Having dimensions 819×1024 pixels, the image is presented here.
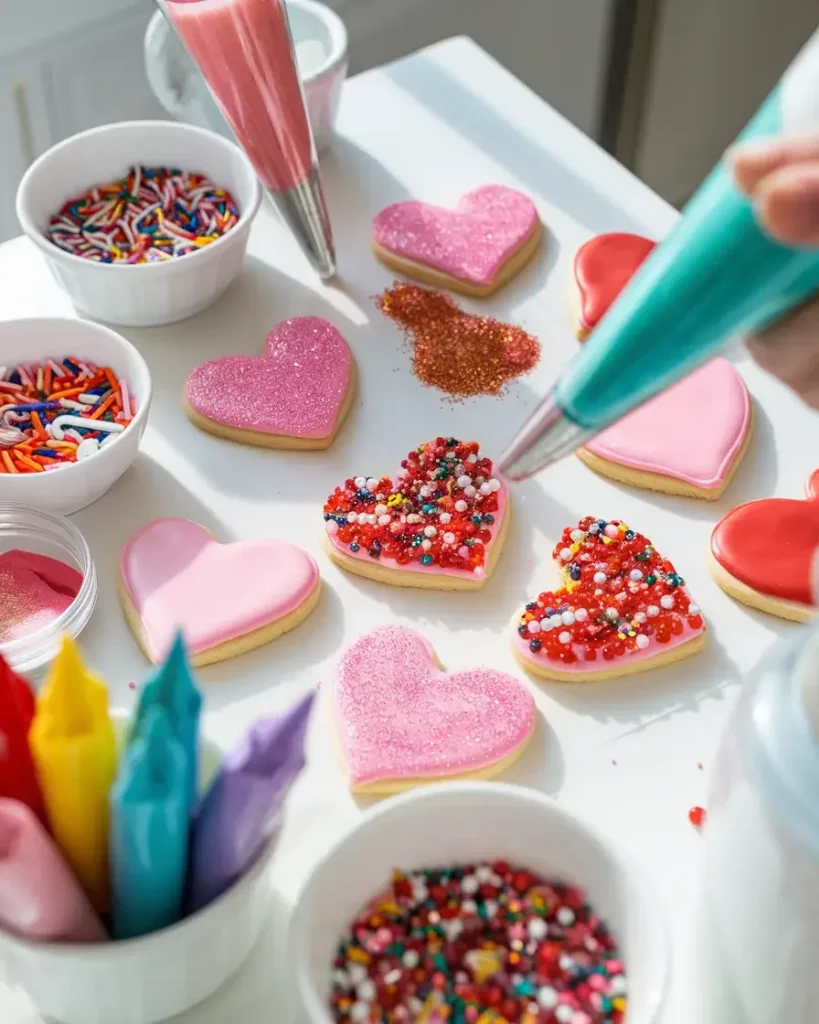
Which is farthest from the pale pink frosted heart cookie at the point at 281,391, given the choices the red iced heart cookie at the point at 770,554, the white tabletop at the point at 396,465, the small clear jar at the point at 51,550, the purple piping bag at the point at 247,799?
the purple piping bag at the point at 247,799

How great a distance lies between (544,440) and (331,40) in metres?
0.59

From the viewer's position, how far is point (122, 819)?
0.46 meters

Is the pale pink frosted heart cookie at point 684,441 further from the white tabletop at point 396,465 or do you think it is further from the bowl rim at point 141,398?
the bowl rim at point 141,398

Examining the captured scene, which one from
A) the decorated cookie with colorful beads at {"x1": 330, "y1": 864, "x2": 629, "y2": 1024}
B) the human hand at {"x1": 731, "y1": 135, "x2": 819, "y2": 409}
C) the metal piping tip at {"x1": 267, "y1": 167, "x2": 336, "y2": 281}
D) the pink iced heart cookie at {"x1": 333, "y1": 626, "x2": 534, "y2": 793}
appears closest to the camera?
the human hand at {"x1": 731, "y1": 135, "x2": 819, "y2": 409}

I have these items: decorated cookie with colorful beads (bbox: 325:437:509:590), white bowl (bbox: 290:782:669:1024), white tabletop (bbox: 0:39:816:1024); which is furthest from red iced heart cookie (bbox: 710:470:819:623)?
white bowl (bbox: 290:782:669:1024)

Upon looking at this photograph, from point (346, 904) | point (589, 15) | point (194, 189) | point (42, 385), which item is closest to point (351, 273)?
point (194, 189)

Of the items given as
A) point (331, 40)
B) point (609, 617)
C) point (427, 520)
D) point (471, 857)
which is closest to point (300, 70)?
point (331, 40)

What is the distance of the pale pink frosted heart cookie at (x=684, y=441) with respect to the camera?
→ 2.67 feet

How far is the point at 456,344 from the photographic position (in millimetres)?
916

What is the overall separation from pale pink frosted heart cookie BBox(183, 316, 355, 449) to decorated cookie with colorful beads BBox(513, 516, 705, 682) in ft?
0.67

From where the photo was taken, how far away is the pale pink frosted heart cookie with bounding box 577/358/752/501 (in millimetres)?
815

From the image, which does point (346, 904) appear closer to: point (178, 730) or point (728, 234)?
point (178, 730)

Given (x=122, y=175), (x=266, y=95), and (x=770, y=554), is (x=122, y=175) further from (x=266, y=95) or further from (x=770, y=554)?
(x=770, y=554)

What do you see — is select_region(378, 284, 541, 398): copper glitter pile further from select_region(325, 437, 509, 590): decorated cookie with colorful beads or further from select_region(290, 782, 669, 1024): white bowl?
select_region(290, 782, 669, 1024): white bowl
